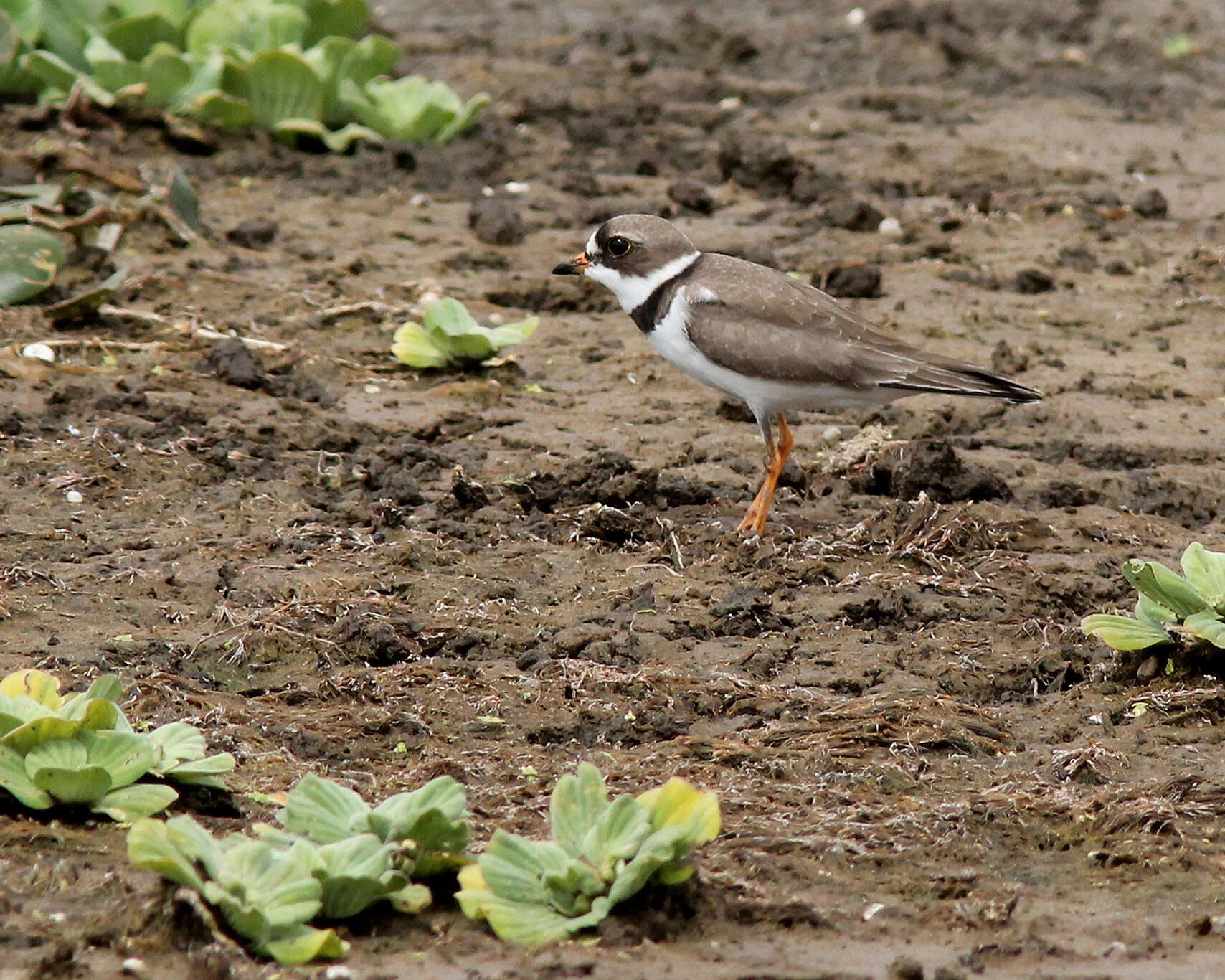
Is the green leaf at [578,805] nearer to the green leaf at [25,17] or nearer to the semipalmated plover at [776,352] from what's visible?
the semipalmated plover at [776,352]

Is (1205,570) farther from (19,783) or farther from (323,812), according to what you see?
(19,783)

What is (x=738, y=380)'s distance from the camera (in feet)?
21.7

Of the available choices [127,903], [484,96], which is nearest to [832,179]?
[484,96]

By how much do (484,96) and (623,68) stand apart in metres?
2.23

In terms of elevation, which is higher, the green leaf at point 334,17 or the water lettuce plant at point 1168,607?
the green leaf at point 334,17

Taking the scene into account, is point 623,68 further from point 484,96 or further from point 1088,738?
point 1088,738

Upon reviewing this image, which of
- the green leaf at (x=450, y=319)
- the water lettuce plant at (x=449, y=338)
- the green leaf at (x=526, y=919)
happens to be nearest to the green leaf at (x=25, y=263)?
the water lettuce plant at (x=449, y=338)

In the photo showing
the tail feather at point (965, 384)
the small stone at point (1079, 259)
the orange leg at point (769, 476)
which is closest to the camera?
the orange leg at point (769, 476)

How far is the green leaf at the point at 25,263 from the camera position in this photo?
7.94 metres

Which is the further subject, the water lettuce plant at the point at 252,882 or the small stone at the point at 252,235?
the small stone at the point at 252,235

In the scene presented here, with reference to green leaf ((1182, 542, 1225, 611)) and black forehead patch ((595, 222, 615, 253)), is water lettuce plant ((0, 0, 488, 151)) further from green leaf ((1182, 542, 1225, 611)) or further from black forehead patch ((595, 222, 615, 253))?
green leaf ((1182, 542, 1225, 611))

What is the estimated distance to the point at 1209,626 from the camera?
4965 millimetres

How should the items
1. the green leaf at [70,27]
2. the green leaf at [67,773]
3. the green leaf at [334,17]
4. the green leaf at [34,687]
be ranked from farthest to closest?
the green leaf at [334,17] < the green leaf at [70,27] < the green leaf at [34,687] < the green leaf at [67,773]

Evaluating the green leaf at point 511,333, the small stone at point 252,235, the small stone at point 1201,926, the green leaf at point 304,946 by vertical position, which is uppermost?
the small stone at point 1201,926
